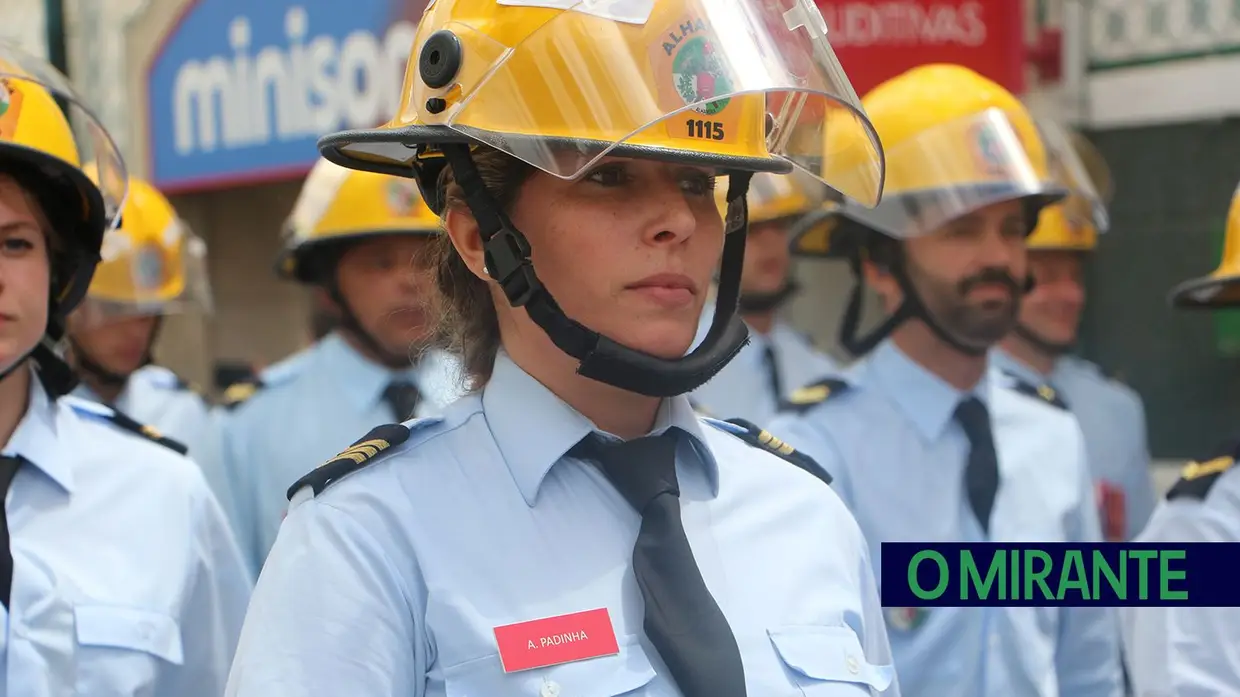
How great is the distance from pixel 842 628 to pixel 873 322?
5.39 metres

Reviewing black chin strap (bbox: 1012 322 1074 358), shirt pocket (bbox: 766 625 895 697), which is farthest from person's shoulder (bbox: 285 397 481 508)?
black chin strap (bbox: 1012 322 1074 358)

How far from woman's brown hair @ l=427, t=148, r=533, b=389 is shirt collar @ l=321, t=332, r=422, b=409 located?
2.48 m

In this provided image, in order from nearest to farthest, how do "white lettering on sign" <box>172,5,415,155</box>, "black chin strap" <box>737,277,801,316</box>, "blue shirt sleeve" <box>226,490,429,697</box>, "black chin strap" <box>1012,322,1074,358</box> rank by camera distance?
"blue shirt sleeve" <box>226,490,429,697</box>
"black chin strap" <box>1012,322,1074,358</box>
"black chin strap" <box>737,277,801,316</box>
"white lettering on sign" <box>172,5,415,155</box>

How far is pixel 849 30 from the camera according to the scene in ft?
20.2

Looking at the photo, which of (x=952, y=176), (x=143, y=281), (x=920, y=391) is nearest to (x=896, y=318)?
(x=920, y=391)

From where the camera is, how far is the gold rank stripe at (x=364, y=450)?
6.15ft

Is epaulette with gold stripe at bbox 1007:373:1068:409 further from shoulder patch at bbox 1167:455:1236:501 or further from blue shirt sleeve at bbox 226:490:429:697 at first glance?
blue shirt sleeve at bbox 226:490:429:697

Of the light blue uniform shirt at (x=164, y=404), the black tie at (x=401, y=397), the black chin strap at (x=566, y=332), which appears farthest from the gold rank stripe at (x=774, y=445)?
the light blue uniform shirt at (x=164, y=404)

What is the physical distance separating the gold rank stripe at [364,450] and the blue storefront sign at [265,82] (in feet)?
22.0

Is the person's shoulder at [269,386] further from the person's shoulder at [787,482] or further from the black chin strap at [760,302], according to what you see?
the person's shoulder at [787,482]

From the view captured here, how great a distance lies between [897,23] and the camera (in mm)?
6230

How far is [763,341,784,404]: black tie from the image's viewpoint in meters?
5.95

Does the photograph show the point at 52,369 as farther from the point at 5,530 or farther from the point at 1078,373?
the point at 1078,373

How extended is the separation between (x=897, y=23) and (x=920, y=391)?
2962mm
